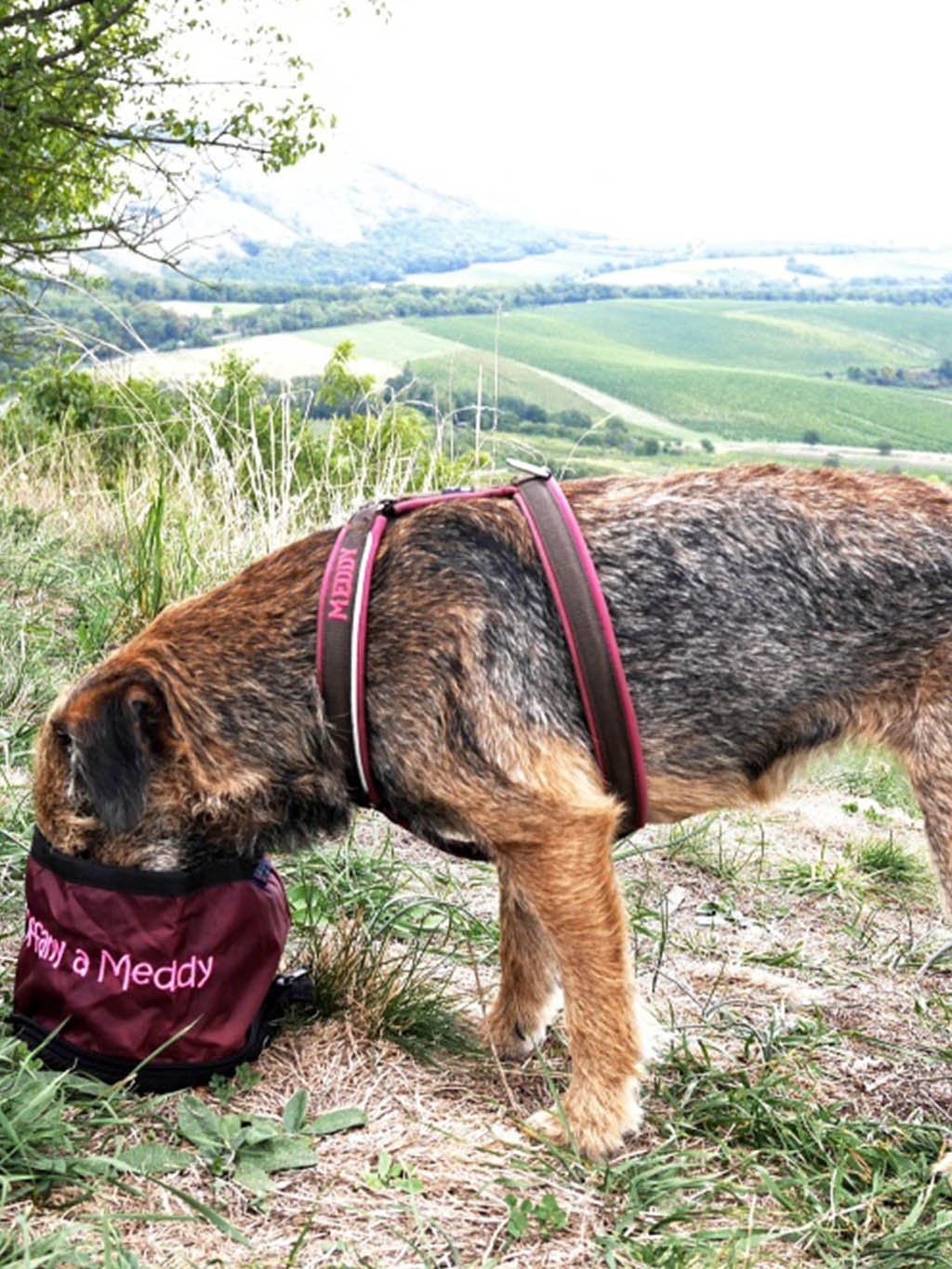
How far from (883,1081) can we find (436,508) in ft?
6.00

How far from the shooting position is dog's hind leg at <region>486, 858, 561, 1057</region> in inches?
136

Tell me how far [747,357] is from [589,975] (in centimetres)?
2929

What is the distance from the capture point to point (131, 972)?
2.90m

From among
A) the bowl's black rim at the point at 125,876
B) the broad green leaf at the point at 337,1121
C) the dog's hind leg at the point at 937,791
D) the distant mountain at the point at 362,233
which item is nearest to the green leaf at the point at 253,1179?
the broad green leaf at the point at 337,1121

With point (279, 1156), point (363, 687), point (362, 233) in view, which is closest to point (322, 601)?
point (363, 687)

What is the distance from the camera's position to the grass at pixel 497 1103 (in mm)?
2486

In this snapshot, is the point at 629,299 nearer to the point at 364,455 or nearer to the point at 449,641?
the point at 364,455

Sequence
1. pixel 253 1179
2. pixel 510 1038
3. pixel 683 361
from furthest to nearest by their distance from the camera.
Answer: pixel 683 361 < pixel 510 1038 < pixel 253 1179

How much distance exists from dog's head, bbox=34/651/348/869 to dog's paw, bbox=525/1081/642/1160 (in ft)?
2.94

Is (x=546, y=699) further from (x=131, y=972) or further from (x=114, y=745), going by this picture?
(x=131, y=972)

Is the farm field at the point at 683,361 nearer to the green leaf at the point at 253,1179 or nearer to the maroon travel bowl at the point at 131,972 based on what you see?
the maroon travel bowl at the point at 131,972

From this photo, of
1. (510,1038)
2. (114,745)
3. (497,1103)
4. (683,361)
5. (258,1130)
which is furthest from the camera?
(683,361)

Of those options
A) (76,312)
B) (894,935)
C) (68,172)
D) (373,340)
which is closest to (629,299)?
(373,340)

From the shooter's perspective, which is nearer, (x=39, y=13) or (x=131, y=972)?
(x=131, y=972)
